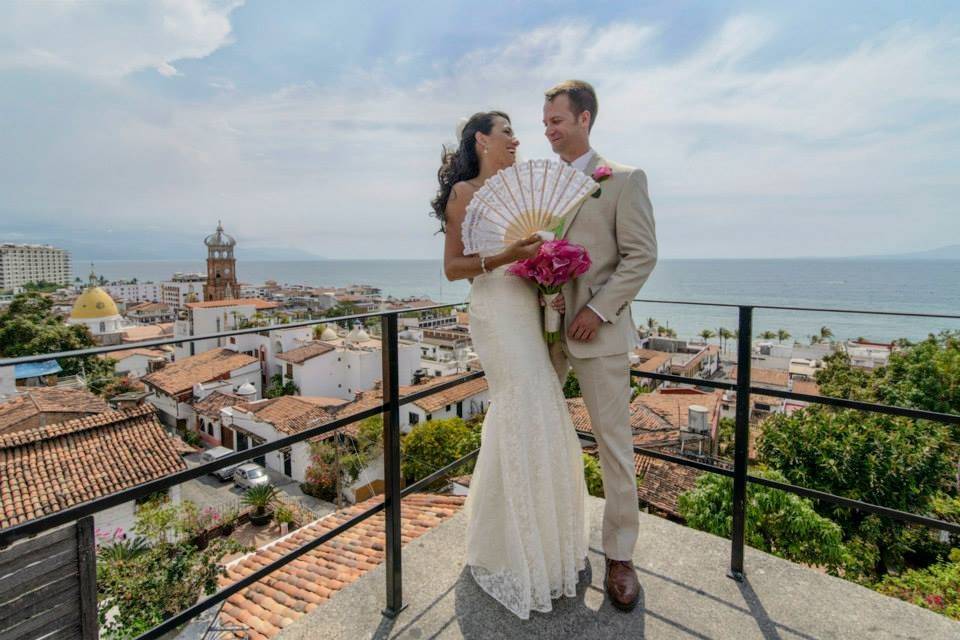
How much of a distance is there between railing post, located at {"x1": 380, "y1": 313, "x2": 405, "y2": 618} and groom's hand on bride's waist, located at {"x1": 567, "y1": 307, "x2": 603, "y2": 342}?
0.62 m

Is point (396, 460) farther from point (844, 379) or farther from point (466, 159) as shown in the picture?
point (844, 379)

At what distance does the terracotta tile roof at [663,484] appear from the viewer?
49.8ft

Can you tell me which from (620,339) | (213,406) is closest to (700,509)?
(620,339)

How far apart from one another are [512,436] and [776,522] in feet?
36.5

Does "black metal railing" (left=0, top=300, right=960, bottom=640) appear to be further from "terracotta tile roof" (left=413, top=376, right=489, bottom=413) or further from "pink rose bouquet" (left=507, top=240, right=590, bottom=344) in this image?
"terracotta tile roof" (left=413, top=376, right=489, bottom=413)

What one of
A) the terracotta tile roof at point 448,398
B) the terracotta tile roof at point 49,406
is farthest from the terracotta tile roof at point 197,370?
the terracotta tile roof at point 49,406

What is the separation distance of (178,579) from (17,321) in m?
44.0

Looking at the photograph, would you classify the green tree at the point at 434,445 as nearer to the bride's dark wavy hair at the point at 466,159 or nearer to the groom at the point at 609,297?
the groom at the point at 609,297

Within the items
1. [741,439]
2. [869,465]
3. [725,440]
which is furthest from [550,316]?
[725,440]

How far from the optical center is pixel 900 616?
1.77 metres

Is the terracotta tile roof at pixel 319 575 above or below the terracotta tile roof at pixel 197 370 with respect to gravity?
above

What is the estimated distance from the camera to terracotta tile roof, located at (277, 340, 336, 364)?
108ft

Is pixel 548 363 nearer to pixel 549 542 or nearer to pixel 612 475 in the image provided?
pixel 612 475

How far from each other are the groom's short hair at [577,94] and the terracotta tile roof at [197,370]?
31.0 meters
